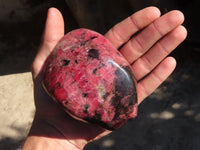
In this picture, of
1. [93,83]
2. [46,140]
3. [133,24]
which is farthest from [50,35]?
[46,140]

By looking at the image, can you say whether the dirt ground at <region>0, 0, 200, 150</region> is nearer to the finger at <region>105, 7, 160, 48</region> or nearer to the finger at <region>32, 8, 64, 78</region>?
the finger at <region>105, 7, 160, 48</region>

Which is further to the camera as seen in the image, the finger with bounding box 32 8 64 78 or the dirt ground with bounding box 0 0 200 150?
the dirt ground with bounding box 0 0 200 150

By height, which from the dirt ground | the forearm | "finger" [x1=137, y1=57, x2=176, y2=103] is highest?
"finger" [x1=137, y1=57, x2=176, y2=103]

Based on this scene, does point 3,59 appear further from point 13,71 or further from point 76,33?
point 76,33

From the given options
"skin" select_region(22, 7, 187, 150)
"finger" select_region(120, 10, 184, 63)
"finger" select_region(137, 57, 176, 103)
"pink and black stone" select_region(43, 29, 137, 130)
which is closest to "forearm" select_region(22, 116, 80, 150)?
"skin" select_region(22, 7, 187, 150)

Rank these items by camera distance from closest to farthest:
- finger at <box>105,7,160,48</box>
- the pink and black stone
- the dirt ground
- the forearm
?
1. the pink and black stone
2. the forearm
3. finger at <box>105,7,160,48</box>
4. the dirt ground

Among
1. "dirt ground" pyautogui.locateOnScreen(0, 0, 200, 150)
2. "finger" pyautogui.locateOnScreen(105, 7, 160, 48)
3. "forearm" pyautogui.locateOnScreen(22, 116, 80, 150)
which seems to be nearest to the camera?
"forearm" pyautogui.locateOnScreen(22, 116, 80, 150)

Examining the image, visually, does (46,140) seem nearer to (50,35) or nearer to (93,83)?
(93,83)
